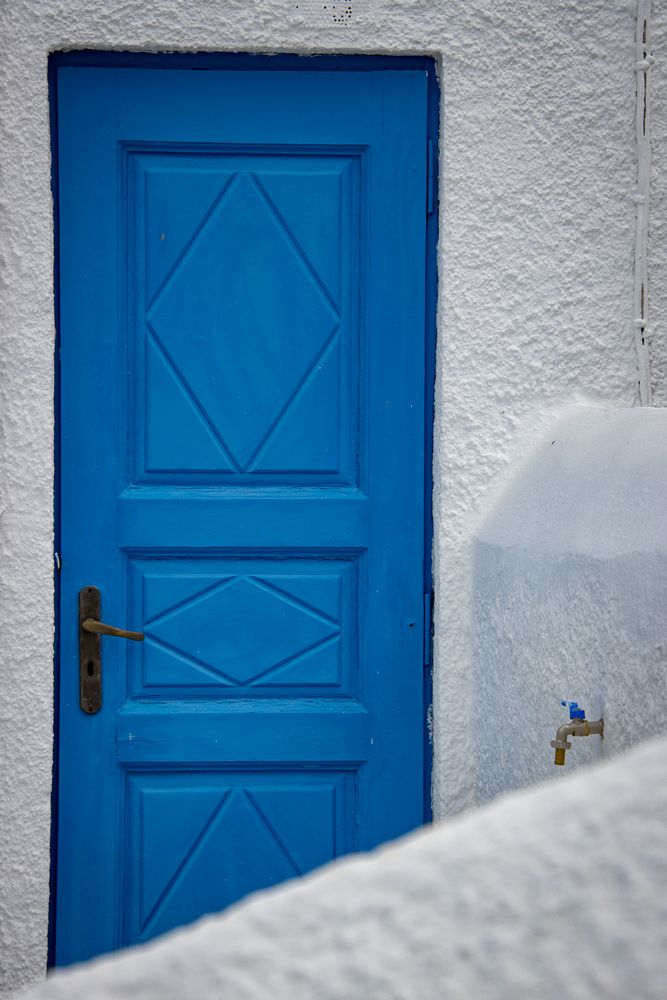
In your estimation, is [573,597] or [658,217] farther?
[658,217]

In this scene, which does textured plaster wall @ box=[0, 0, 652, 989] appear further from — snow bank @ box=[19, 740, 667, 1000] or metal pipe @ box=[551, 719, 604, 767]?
snow bank @ box=[19, 740, 667, 1000]

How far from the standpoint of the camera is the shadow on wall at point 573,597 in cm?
162

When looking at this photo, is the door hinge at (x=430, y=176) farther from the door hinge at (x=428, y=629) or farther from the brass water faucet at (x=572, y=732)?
the brass water faucet at (x=572, y=732)

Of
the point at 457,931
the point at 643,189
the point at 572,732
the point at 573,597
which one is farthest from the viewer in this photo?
the point at 643,189

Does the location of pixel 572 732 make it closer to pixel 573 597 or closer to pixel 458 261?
pixel 573 597

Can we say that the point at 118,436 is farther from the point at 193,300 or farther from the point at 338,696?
the point at 338,696

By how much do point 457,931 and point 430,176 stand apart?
2050 mm

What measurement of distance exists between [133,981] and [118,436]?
187 cm

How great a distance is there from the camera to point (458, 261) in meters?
2.39

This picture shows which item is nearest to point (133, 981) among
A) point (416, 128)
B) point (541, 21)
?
point (416, 128)

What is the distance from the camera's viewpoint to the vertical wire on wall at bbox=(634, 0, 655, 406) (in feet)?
7.72

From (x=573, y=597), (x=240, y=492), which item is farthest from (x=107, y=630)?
(x=573, y=597)

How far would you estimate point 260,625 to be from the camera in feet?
8.04

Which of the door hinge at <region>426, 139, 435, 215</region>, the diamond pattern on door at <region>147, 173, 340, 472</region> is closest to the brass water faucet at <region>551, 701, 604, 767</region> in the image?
the diamond pattern on door at <region>147, 173, 340, 472</region>
